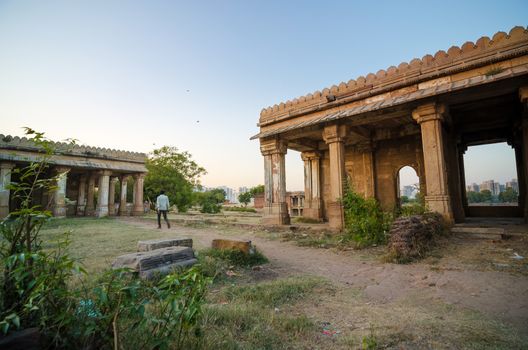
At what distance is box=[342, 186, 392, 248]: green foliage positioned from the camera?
266 inches

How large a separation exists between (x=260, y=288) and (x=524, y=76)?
326 inches

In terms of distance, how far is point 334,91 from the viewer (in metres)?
10.3

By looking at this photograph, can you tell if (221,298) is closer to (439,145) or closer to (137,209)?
(439,145)

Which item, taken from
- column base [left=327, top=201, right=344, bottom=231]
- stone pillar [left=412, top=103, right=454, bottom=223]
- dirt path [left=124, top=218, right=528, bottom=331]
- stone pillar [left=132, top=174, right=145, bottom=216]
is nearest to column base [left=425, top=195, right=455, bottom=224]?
Result: stone pillar [left=412, top=103, right=454, bottom=223]

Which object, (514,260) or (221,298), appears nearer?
(221,298)

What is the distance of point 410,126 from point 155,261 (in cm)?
1188

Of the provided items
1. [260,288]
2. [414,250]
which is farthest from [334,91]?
[260,288]

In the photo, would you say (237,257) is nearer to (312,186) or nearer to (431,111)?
(431,111)

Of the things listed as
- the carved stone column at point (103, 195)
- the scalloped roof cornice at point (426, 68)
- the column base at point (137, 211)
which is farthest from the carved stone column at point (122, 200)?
the scalloped roof cornice at point (426, 68)

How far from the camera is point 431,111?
7668 mm

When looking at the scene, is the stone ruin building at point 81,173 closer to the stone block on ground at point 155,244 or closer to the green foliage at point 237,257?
the stone block on ground at point 155,244

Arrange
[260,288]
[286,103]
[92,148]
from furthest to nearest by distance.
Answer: [92,148]
[286,103]
[260,288]

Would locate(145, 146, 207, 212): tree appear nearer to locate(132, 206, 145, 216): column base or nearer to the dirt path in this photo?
locate(132, 206, 145, 216): column base

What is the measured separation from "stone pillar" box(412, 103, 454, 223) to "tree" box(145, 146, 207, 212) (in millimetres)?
23078
